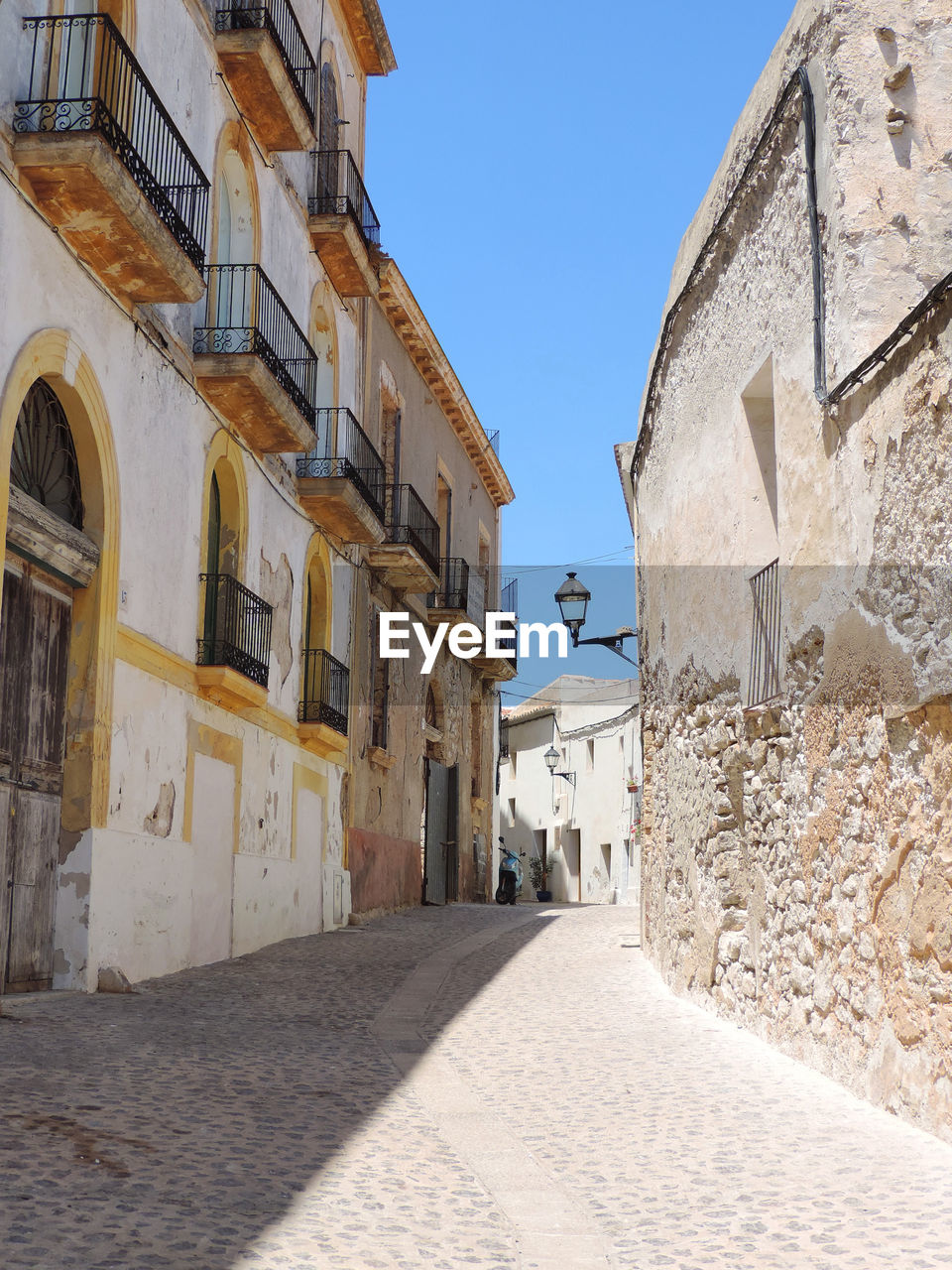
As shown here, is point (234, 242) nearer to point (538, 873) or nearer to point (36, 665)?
point (36, 665)

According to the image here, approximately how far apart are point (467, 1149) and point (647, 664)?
258 inches

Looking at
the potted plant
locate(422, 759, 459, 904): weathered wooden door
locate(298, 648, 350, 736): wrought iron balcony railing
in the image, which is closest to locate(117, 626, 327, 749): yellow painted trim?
locate(298, 648, 350, 736): wrought iron balcony railing

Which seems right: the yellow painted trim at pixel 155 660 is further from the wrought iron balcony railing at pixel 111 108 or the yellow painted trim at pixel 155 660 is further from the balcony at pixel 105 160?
the wrought iron balcony railing at pixel 111 108

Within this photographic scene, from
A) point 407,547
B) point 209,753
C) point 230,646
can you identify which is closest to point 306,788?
point 209,753

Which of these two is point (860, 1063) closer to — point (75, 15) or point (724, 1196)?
point (724, 1196)

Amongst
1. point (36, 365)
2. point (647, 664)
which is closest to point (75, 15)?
point (36, 365)

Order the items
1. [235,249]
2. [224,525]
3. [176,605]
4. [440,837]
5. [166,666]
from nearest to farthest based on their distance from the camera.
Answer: [166,666], [176,605], [224,525], [235,249], [440,837]

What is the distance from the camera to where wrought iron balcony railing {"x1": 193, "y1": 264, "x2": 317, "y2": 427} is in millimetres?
11758

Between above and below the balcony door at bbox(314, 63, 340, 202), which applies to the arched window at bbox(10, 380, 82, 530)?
below

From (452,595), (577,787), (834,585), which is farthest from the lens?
(577,787)

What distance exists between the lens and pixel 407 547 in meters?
18.2

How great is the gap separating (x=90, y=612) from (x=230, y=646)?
7.77ft

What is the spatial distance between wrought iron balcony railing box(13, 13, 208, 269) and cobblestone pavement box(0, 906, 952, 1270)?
17.2 feet

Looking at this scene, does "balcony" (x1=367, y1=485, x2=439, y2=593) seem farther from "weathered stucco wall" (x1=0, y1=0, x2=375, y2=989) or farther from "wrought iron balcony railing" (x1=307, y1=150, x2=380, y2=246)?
"wrought iron balcony railing" (x1=307, y1=150, x2=380, y2=246)
